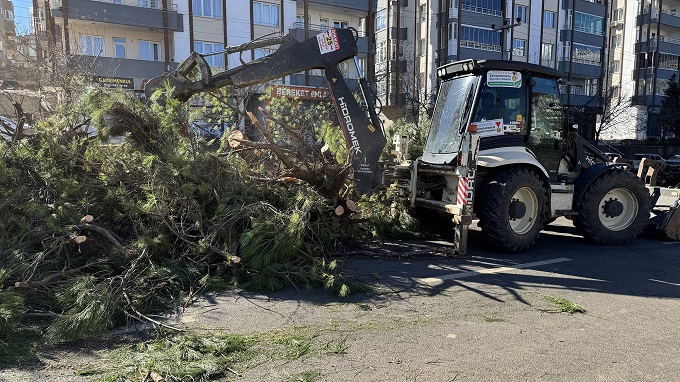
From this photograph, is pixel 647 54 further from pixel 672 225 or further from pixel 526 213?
pixel 526 213

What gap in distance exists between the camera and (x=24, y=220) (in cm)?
567

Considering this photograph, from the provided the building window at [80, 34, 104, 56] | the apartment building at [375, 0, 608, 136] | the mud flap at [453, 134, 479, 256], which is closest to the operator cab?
the mud flap at [453, 134, 479, 256]

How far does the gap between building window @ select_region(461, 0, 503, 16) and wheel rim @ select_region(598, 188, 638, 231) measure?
31.1 m

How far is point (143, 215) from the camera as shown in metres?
6.02

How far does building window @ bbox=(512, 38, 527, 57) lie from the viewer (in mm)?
39541

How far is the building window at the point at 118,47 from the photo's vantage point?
92.1ft

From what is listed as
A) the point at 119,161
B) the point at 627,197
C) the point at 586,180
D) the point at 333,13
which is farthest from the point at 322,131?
the point at 333,13

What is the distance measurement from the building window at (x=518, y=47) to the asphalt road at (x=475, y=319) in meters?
35.7

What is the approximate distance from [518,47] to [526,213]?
1433 inches

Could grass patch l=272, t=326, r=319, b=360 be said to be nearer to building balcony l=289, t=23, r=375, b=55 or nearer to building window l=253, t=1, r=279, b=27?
building balcony l=289, t=23, r=375, b=55

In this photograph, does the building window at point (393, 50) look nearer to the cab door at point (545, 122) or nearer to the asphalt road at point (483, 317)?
the cab door at point (545, 122)

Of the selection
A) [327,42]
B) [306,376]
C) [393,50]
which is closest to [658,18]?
[393,50]

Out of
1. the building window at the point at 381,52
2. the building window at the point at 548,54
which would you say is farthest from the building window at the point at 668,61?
the building window at the point at 381,52

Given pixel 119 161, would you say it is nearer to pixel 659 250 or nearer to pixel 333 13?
pixel 659 250
